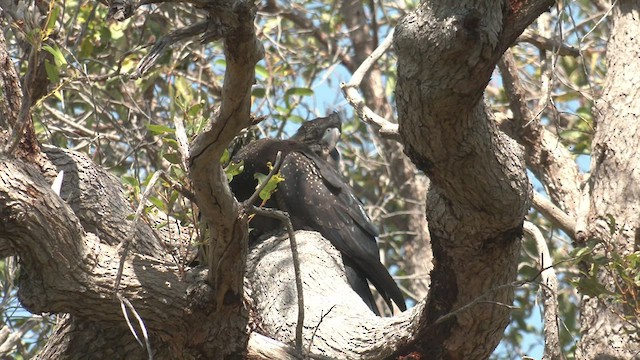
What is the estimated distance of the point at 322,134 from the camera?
20.0 ft

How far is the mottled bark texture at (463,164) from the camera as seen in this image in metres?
2.31

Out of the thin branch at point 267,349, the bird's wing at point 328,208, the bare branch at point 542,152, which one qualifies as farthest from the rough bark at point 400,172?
the thin branch at point 267,349

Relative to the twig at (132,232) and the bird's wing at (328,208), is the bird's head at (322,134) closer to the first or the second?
the bird's wing at (328,208)

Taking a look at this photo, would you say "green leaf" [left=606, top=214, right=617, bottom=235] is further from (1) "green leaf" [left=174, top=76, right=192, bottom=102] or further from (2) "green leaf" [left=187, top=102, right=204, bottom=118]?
(1) "green leaf" [left=174, top=76, right=192, bottom=102]

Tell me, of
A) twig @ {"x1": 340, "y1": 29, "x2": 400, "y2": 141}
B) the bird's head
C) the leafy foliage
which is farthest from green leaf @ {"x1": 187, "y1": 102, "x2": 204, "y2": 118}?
the bird's head

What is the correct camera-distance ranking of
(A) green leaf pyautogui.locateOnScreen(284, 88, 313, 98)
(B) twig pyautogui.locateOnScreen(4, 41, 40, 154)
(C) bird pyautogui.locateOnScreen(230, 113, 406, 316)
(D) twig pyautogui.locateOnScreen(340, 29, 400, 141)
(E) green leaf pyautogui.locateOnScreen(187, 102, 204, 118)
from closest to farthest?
(B) twig pyautogui.locateOnScreen(4, 41, 40, 154) < (E) green leaf pyautogui.locateOnScreen(187, 102, 204, 118) < (D) twig pyautogui.locateOnScreen(340, 29, 400, 141) < (C) bird pyautogui.locateOnScreen(230, 113, 406, 316) < (A) green leaf pyautogui.locateOnScreen(284, 88, 313, 98)

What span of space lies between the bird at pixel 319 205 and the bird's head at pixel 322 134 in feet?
2.58

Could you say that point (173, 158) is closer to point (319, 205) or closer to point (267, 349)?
point (267, 349)

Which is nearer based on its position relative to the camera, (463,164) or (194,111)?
(463,164)

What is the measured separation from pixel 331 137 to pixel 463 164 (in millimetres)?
3527

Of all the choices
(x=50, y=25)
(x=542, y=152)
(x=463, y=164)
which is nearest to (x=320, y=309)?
(x=463, y=164)

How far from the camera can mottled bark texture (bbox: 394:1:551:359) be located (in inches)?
90.9

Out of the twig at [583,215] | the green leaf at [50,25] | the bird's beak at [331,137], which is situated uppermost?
the bird's beak at [331,137]

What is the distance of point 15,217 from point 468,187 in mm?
1362
